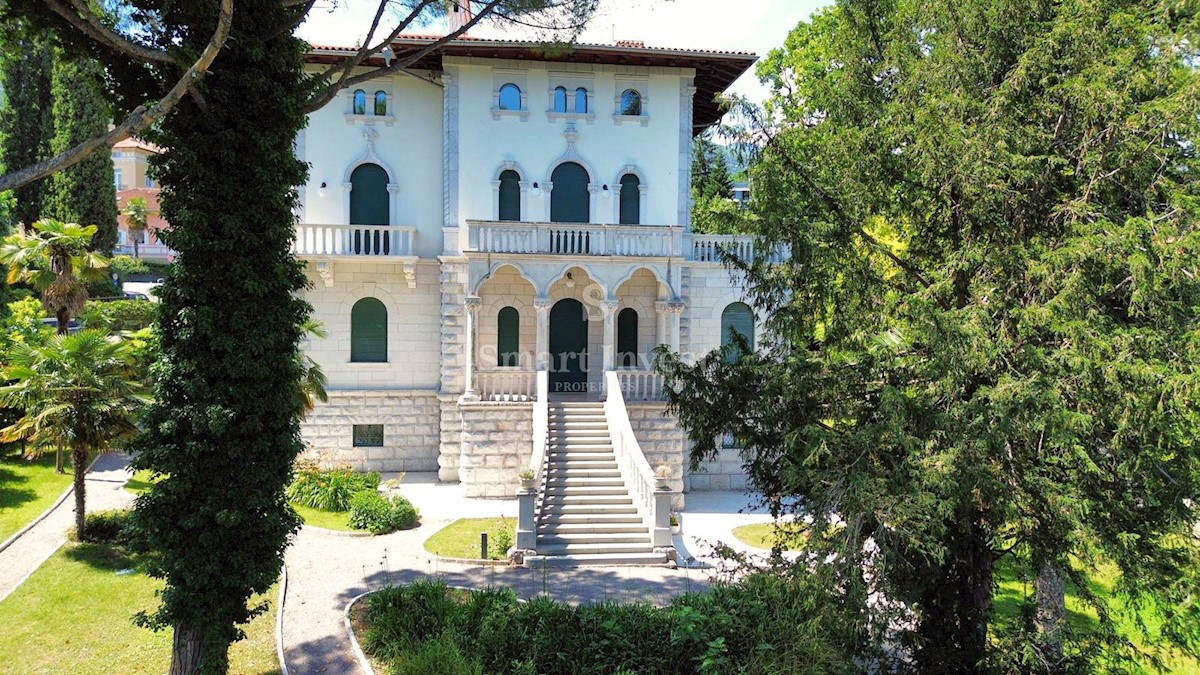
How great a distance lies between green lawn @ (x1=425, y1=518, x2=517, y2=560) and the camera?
Answer: 661 inches

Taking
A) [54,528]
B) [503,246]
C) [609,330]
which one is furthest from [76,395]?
[609,330]

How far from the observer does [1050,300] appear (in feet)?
27.6

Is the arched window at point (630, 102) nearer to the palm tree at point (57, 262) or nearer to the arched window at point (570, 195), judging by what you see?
the arched window at point (570, 195)

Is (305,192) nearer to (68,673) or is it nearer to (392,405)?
(392,405)

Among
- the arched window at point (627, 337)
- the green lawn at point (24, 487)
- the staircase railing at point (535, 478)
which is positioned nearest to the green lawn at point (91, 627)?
the green lawn at point (24, 487)

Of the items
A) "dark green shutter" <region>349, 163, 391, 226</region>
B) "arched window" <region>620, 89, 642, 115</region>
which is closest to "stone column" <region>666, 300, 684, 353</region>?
"arched window" <region>620, 89, 642, 115</region>

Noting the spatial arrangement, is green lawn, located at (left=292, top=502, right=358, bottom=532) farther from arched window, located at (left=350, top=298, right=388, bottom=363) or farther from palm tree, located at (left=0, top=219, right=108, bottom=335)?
palm tree, located at (left=0, top=219, right=108, bottom=335)

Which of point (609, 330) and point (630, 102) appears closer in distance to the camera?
point (609, 330)

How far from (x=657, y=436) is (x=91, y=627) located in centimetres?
1433

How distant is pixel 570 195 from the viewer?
78.8 ft

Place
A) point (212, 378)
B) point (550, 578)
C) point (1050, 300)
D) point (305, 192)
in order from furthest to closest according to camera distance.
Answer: point (305, 192) → point (550, 578) → point (212, 378) → point (1050, 300)

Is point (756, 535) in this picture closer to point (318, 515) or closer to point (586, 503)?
point (586, 503)

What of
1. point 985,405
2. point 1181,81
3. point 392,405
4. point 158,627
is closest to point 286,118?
point 158,627

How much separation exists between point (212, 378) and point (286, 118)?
3747 mm
